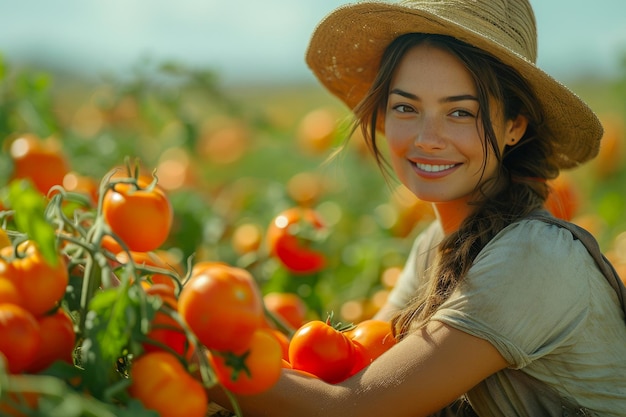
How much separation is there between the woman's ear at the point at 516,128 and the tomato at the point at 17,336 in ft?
4.24

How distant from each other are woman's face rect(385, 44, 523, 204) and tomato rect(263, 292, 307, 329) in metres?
0.67

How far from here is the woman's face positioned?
2.02 metres

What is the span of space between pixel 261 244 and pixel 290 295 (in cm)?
38

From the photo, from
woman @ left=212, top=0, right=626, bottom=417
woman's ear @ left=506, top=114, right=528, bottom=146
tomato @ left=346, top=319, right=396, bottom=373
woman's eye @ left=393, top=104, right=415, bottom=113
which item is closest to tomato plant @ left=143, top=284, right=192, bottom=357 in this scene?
woman @ left=212, top=0, right=626, bottom=417

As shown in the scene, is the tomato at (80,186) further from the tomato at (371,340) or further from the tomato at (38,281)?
the tomato at (38,281)

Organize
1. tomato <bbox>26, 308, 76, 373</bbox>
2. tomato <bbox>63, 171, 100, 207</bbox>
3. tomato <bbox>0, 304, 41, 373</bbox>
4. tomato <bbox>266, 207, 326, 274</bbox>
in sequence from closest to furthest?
tomato <bbox>0, 304, 41, 373</bbox> < tomato <bbox>26, 308, 76, 373</bbox> < tomato <bbox>63, 171, 100, 207</bbox> < tomato <bbox>266, 207, 326, 274</bbox>

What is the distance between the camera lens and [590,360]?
1.88 m

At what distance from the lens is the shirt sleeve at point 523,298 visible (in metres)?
1.76

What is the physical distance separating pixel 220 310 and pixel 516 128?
45.1 inches

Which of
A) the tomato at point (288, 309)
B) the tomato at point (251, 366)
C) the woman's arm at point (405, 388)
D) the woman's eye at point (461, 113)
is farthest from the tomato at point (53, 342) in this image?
the tomato at point (288, 309)

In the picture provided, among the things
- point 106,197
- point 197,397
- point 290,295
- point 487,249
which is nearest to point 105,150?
point 290,295

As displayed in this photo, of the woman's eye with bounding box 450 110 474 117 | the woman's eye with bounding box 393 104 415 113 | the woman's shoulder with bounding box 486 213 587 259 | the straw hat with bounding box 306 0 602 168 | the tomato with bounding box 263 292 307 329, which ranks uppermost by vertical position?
the straw hat with bounding box 306 0 602 168

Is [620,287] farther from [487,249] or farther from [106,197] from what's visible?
[106,197]

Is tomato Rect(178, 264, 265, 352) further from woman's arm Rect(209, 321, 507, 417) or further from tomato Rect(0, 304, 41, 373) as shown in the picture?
woman's arm Rect(209, 321, 507, 417)
